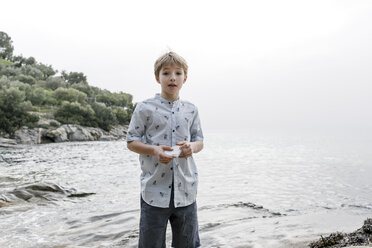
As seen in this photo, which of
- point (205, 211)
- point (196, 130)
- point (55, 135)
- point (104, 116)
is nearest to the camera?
point (196, 130)

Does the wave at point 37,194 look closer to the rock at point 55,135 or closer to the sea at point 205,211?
the sea at point 205,211

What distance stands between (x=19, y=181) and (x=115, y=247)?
7.74 meters

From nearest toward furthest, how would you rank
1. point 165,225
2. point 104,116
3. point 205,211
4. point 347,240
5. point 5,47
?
point 165,225 → point 347,240 → point 205,211 → point 104,116 → point 5,47

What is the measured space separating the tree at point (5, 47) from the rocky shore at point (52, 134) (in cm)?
6294

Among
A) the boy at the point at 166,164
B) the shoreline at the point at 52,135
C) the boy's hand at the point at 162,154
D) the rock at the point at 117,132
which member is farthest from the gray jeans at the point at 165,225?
the rock at the point at 117,132

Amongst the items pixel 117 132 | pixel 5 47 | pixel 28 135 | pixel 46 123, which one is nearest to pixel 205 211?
pixel 28 135

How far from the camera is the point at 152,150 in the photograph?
2408 millimetres

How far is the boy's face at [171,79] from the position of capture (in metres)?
2.63

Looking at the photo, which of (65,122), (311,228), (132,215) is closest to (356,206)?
(311,228)

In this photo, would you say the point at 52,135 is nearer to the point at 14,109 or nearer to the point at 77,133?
the point at 77,133

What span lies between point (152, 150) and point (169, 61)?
2.79 feet

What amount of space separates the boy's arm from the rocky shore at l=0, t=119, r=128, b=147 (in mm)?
34402

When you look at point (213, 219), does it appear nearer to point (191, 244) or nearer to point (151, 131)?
point (191, 244)

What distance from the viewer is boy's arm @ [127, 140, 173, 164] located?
2.28m
